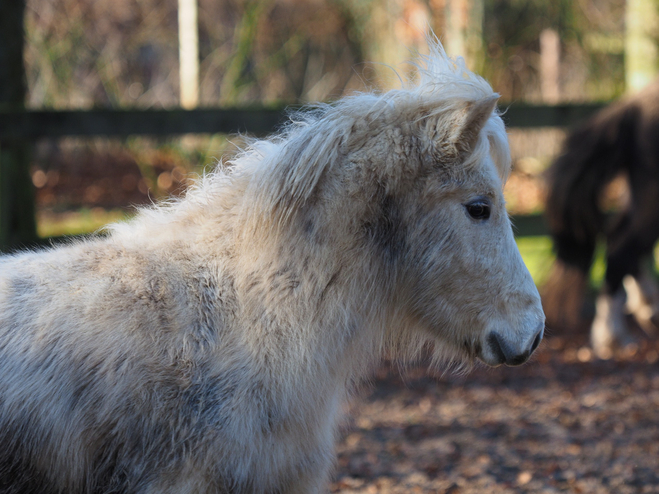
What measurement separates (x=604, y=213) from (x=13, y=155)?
17.2 ft

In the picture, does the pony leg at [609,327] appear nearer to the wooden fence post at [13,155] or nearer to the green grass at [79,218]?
the wooden fence post at [13,155]

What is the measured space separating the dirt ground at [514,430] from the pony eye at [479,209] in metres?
1.31

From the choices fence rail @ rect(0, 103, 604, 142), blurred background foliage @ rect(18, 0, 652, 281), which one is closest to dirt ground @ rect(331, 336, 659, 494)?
fence rail @ rect(0, 103, 604, 142)

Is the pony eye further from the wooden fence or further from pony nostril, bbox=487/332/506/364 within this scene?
the wooden fence

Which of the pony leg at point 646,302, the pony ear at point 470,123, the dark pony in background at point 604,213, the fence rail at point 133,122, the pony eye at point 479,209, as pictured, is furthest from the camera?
the pony leg at point 646,302

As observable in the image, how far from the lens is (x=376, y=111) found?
2125 millimetres

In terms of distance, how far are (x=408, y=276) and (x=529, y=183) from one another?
37.2 ft

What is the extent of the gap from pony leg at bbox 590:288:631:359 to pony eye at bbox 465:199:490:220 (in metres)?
4.09

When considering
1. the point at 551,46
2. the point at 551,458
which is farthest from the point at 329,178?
the point at 551,46


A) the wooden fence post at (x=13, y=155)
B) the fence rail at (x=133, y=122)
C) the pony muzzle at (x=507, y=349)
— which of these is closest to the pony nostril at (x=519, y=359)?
the pony muzzle at (x=507, y=349)

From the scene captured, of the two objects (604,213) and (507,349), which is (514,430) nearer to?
(507,349)

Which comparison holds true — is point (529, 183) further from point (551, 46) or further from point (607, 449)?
point (607, 449)

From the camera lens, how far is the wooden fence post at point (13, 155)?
203 inches

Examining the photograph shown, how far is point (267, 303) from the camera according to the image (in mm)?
2014
